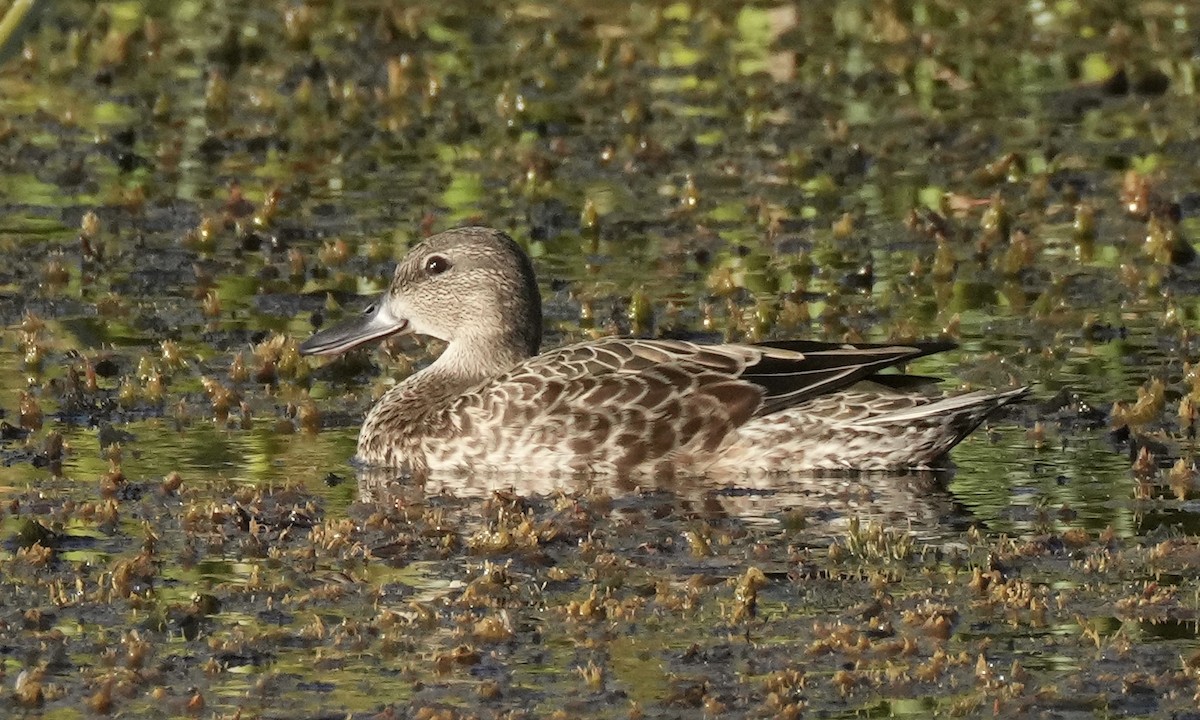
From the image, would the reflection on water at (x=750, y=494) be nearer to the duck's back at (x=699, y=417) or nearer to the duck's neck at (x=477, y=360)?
the duck's back at (x=699, y=417)

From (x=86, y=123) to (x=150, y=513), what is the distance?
900 cm

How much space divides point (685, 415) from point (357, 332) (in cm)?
188

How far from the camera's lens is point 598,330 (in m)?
12.5

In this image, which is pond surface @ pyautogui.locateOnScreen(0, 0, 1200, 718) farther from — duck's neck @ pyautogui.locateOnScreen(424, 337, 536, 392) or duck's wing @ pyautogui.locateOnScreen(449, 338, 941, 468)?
duck's neck @ pyautogui.locateOnScreen(424, 337, 536, 392)

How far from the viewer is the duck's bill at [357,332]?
1145cm

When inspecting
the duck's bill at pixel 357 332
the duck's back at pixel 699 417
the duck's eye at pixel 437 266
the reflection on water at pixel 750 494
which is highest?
the duck's eye at pixel 437 266

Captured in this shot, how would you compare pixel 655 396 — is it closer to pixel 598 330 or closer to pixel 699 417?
pixel 699 417

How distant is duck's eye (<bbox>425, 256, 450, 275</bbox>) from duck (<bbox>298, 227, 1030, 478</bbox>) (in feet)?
2.50

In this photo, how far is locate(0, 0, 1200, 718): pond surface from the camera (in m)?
7.57

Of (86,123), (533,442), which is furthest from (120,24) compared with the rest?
(533,442)

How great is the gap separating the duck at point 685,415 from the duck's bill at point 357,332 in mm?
710

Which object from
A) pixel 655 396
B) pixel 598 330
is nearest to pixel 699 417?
pixel 655 396

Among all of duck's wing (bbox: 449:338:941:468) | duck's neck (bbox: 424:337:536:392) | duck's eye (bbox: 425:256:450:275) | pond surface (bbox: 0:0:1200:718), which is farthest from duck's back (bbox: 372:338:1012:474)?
duck's eye (bbox: 425:256:450:275)

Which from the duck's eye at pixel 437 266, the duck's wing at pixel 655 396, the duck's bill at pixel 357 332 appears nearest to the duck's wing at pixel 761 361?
the duck's wing at pixel 655 396
